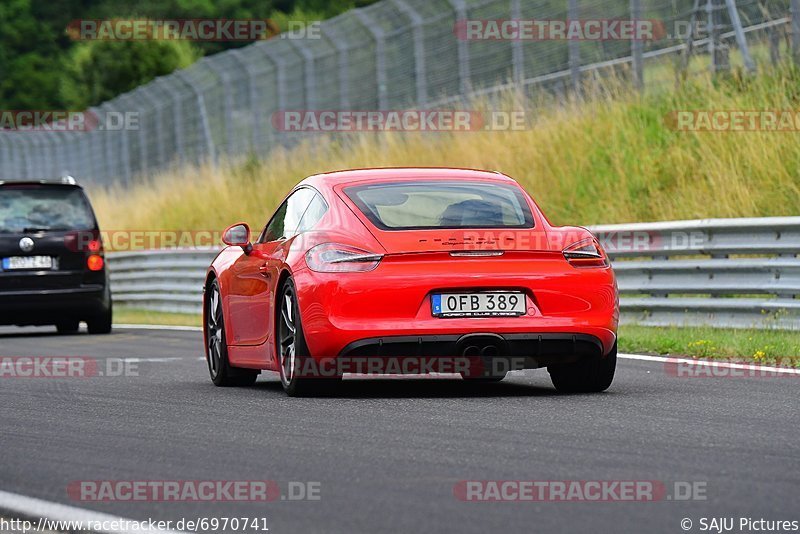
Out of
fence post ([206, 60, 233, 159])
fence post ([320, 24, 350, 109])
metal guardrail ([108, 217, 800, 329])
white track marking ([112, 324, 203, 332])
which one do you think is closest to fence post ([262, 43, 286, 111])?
fence post ([206, 60, 233, 159])

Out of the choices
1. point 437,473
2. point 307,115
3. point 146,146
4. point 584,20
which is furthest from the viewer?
point 146,146

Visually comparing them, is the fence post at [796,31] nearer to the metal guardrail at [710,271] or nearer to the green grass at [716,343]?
the metal guardrail at [710,271]

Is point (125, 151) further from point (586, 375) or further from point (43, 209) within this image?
point (586, 375)

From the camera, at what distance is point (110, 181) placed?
4425 cm

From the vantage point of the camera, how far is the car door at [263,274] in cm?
1039

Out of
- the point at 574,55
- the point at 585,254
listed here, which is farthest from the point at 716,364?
the point at 574,55

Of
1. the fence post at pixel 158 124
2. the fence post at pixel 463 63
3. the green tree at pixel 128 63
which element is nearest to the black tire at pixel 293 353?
the fence post at pixel 463 63

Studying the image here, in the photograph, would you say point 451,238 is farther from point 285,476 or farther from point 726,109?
point 726,109

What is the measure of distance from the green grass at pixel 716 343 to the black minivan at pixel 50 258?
22.3ft

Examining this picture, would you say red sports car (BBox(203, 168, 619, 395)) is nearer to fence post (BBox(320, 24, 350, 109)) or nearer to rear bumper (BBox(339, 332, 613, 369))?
rear bumper (BBox(339, 332, 613, 369))

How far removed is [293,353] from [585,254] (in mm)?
1701

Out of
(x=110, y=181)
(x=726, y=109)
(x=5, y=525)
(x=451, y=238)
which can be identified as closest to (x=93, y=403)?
(x=451, y=238)

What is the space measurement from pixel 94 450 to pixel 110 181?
37.1 m

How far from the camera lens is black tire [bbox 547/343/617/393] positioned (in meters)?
10.0
